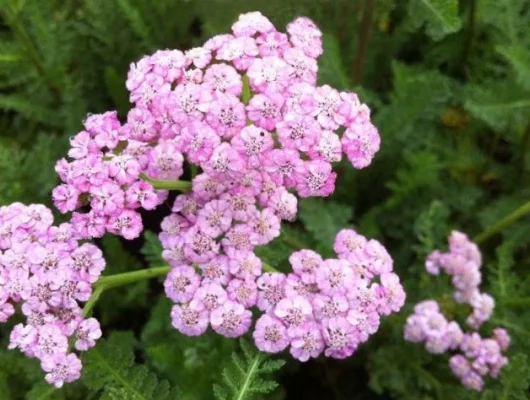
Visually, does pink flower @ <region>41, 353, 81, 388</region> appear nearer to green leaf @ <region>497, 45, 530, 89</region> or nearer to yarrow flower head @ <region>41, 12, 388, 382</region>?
yarrow flower head @ <region>41, 12, 388, 382</region>

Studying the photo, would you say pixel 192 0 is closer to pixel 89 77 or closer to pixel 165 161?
pixel 89 77

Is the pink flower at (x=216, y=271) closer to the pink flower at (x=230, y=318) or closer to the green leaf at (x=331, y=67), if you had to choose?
the pink flower at (x=230, y=318)

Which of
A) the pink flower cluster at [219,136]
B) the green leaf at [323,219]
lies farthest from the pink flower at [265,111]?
the green leaf at [323,219]

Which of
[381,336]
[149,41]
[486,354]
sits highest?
[149,41]

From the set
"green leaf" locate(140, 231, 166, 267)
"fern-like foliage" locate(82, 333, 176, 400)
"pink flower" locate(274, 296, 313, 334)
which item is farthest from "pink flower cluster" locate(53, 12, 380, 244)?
"green leaf" locate(140, 231, 166, 267)

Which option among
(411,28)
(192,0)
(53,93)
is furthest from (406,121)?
(53,93)
